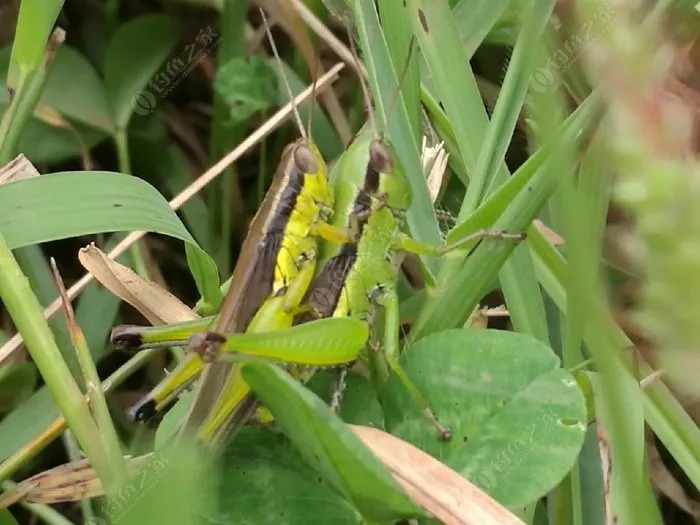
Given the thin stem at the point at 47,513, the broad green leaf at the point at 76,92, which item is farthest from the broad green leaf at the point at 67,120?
the thin stem at the point at 47,513

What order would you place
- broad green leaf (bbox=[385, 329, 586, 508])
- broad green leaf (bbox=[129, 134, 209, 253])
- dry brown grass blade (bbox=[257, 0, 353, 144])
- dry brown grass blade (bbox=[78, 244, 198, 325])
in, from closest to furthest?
broad green leaf (bbox=[385, 329, 586, 508]) < dry brown grass blade (bbox=[78, 244, 198, 325]) < dry brown grass blade (bbox=[257, 0, 353, 144]) < broad green leaf (bbox=[129, 134, 209, 253])

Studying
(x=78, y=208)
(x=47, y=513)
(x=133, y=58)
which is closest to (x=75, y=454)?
(x=47, y=513)

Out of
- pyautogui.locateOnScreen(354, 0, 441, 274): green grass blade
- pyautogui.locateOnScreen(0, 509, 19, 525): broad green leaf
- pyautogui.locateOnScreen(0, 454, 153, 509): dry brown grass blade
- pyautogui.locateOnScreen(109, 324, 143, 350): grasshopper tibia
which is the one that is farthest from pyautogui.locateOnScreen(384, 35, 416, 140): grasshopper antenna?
pyautogui.locateOnScreen(0, 509, 19, 525): broad green leaf

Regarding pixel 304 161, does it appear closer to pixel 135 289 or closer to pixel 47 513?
pixel 135 289

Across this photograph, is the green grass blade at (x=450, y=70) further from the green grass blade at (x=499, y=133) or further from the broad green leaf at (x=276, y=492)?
the broad green leaf at (x=276, y=492)

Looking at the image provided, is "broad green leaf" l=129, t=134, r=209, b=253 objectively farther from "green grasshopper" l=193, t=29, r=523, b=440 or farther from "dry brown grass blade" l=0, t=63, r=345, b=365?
"green grasshopper" l=193, t=29, r=523, b=440

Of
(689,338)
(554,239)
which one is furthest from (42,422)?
(689,338)

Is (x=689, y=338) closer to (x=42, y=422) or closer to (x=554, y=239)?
(x=554, y=239)
